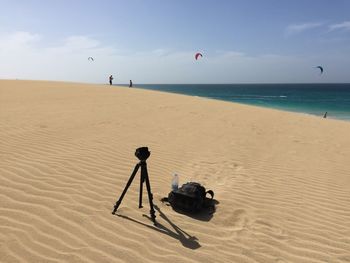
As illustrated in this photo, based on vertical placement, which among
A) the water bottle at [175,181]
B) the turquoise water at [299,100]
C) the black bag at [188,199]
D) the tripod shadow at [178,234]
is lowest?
the turquoise water at [299,100]

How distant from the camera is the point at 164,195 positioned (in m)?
5.89

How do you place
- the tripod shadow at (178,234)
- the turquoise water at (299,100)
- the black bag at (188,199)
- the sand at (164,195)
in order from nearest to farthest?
1. the sand at (164,195)
2. the tripod shadow at (178,234)
3. the black bag at (188,199)
4. the turquoise water at (299,100)

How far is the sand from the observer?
4141mm

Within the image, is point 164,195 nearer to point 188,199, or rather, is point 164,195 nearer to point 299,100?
point 188,199

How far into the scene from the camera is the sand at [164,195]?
4141 millimetres

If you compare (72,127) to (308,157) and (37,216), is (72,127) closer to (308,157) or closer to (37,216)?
(37,216)

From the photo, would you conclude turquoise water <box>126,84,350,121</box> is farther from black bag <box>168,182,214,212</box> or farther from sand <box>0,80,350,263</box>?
black bag <box>168,182,214,212</box>

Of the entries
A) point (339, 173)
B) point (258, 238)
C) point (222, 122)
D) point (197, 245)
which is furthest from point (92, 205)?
point (222, 122)

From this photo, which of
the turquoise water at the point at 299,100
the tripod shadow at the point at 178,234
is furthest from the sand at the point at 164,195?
the turquoise water at the point at 299,100

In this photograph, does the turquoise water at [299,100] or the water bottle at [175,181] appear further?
the turquoise water at [299,100]

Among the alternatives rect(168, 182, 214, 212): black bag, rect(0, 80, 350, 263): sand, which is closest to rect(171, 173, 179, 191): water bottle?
rect(168, 182, 214, 212): black bag

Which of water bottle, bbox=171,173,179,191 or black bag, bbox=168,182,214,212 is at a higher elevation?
water bottle, bbox=171,173,179,191

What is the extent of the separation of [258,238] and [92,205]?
250 cm

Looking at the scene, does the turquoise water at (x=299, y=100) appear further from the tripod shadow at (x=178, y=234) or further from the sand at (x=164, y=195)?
the tripod shadow at (x=178, y=234)
